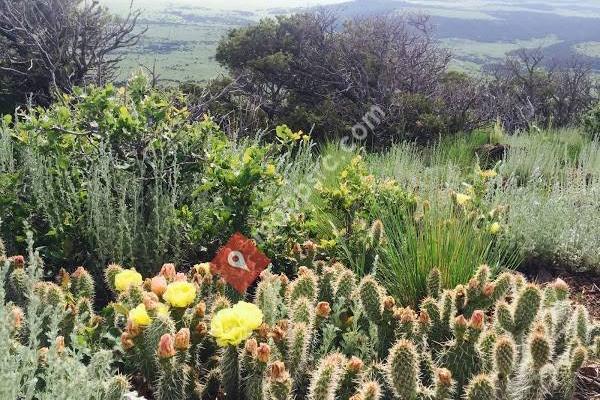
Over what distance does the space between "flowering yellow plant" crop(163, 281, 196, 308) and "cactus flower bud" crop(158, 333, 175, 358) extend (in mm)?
254

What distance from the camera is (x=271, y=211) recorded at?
367cm

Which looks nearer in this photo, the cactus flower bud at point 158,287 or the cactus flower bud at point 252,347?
the cactus flower bud at point 252,347

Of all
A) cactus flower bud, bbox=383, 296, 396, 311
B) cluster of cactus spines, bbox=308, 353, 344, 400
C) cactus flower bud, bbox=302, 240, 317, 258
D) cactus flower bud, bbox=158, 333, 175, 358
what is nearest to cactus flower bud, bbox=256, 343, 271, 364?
cluster of cactus spines, bbox=308, 353, 344, 400

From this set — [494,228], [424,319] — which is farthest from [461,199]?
[424,319]

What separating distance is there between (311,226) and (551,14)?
11495cm

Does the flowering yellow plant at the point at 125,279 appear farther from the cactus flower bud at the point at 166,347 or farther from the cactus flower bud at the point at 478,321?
the cactus flower bud at the point at 478,321

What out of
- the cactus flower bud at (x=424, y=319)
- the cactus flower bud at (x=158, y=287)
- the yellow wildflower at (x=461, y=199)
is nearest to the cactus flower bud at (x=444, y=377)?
the cactus flower bud at (x=424, y=319)

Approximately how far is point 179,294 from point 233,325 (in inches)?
10.7

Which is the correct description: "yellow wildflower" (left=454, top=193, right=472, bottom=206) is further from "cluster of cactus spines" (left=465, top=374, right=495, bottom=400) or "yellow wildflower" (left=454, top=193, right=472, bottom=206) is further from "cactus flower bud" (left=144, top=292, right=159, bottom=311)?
"cactus flower bud" (left=144, top=292, right=159, bottom=311)

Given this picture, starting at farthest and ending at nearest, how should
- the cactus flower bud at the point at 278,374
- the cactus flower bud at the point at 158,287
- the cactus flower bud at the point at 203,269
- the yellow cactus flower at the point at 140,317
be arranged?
the cactus flower bud at the point at 203,269 → the cactus flower bud at the point at 158,287 → the yellow cactus flower at the point at 140,317 → the cactus flower bud at the point at 278,374

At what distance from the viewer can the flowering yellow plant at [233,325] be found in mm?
2189

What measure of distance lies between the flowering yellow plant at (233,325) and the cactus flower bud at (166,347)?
0.17 meters

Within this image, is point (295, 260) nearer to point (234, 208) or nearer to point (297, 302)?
point (234, 208)

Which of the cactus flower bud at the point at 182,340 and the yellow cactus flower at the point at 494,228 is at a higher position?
the cactus flower bud at the point at 182,340
